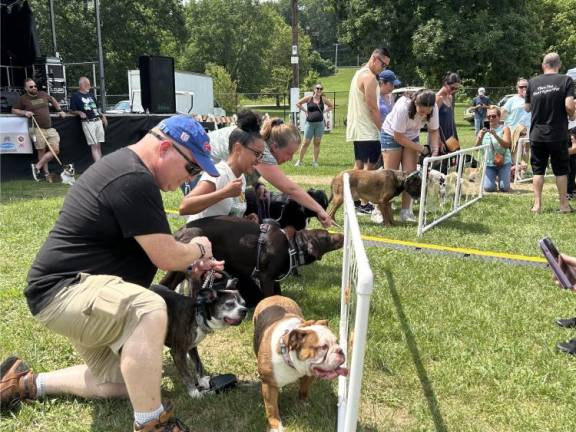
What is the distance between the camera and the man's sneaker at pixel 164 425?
2.25 meters

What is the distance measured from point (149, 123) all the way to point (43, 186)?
12.3 feet

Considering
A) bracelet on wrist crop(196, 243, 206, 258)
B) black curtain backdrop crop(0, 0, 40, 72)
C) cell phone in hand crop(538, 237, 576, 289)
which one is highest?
black curtain backdrop crop(0, 0, 40, 72)

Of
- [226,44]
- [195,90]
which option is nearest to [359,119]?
[195,90]

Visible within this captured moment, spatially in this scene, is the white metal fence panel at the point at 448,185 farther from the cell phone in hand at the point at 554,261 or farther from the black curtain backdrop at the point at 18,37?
the black curtain backdrop at the point at 18,37

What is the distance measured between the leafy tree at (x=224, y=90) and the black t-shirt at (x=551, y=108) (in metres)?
31.8

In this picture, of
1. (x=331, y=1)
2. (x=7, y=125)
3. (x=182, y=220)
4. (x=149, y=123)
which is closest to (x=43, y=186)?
(x=7, y=125)

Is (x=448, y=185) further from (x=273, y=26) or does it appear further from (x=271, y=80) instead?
(x=273, y=26)

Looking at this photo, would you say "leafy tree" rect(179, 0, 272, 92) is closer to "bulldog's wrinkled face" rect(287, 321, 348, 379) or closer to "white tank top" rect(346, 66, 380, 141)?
"white tank top" rect(346, 66, 380, 141)

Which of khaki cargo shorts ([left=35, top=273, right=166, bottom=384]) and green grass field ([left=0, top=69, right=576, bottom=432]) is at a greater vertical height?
khaki cargo shorts ([left=35, top=273, right=166, bottom=384])

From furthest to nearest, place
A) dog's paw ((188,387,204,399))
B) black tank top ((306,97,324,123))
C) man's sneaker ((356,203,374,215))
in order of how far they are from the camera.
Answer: black tank top ((306,97,324,123)), man's sneaker ((356,203,374,215)), dog's paw ((188,387,204,399))

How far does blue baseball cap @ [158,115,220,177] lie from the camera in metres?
2.36

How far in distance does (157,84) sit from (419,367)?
13.1 metres

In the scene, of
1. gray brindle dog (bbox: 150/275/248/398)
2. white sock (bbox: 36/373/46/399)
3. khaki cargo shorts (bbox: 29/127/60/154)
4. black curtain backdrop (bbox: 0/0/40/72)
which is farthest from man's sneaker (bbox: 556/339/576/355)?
black curtain backdrop (bbox: 0/0/40/72)

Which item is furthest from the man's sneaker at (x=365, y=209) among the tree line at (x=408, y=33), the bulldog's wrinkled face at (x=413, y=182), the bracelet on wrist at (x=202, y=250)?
the tree line at (x=408, y=33)
